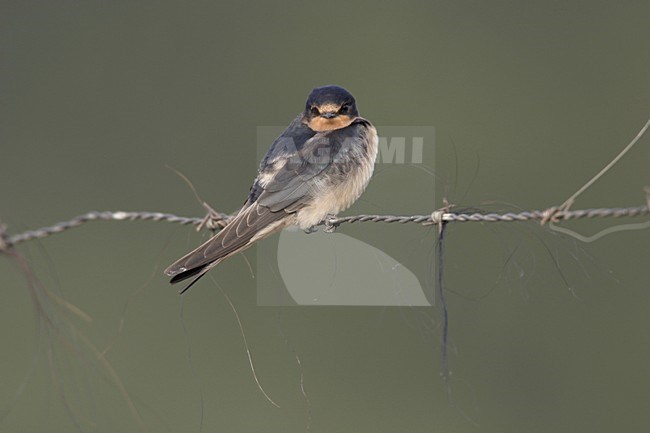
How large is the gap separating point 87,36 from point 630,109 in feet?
10.9

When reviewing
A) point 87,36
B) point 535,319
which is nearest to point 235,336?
point 535,319

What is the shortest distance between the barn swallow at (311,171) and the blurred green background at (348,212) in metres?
0.21

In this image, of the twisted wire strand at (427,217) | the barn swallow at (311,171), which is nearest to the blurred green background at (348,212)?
the barn swallow at (311,171)

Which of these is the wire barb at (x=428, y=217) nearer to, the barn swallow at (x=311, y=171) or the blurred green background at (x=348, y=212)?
the barn swallow at (x=311, y=171)

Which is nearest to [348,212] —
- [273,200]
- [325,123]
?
[325,123]

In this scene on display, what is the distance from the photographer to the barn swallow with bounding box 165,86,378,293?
3232mm

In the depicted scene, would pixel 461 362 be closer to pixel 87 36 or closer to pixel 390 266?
pixel 390 266

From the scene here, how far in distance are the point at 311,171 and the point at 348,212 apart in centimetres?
42

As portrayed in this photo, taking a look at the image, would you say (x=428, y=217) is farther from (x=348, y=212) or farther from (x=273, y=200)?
(x=348, y=212)

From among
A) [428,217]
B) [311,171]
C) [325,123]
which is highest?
[325,123]

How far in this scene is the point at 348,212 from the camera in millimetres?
3791

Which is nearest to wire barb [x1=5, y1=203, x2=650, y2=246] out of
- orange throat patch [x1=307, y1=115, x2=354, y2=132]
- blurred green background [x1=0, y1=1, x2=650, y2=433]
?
orange throat patch [x1=307, y1=115, x2=354, y2=132]

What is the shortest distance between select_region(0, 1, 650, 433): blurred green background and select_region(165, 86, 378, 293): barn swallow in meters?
0.21

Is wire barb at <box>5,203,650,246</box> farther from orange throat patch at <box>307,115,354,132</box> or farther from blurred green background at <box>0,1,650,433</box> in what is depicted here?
blurred green background at <box>0,1,650,433</box>
